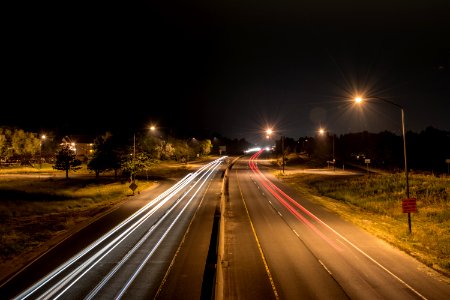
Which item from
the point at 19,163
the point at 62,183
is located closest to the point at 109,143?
the point at 62,183

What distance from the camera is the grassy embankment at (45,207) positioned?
22403mm

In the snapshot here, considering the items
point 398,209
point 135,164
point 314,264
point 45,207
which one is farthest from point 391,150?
point 314,264

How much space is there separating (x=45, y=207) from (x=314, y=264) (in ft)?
95.9

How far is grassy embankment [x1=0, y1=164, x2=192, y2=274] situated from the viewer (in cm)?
2240

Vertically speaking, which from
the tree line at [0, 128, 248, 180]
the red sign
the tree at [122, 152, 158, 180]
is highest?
the tree line at [0, 128, 248, 180]

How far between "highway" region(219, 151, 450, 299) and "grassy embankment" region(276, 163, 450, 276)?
1.24 metres

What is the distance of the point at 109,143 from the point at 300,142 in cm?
12301

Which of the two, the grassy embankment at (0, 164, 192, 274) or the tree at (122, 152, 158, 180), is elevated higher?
the tree at (122, 152, 158, 180)

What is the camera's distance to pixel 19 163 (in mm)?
93938

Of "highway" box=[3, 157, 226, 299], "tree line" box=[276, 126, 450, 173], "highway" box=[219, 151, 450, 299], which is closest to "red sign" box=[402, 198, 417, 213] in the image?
"highway" box=[219, 151, 450, 299]

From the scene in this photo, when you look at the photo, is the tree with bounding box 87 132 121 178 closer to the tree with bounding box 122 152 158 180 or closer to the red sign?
the tree with bounding box 122 152 158 180

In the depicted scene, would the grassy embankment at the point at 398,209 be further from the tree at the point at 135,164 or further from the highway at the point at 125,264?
the tree at the point at 135,164

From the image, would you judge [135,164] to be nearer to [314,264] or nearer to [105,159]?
[105,159]

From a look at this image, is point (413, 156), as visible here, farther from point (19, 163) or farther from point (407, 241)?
point (19, 163)
